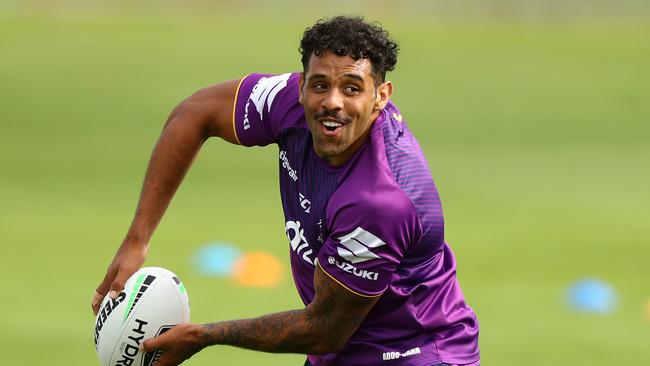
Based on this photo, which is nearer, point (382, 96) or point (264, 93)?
point (382, 96)

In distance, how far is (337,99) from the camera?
20.4 feet

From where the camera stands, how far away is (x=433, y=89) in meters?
30.4

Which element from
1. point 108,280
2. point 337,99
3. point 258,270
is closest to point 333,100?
point 337,99

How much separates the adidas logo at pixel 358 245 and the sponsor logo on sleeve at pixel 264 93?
1140 mm

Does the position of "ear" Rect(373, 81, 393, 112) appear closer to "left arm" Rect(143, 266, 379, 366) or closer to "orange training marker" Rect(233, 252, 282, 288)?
"left arm" Rect(143, 266, 379, 366)

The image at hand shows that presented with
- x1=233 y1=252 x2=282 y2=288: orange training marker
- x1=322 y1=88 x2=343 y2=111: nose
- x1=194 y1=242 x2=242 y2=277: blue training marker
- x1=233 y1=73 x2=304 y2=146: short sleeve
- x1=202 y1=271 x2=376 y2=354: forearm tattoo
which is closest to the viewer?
x1=322 y1=88 x2=343 y2=111: nose

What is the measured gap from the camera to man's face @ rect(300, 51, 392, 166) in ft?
20.5

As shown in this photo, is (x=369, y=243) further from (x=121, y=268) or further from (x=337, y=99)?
(x=121, y=268)

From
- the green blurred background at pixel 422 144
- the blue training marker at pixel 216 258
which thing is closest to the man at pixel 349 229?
the green blurred background at pixel 422 144

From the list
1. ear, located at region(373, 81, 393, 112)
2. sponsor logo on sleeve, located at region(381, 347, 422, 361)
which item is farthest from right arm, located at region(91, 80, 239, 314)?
sponsor logo on sleeve, located at region(381, 347, 422, 361)

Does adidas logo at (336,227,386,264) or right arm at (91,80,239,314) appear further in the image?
right arm at (91,80,239,314)

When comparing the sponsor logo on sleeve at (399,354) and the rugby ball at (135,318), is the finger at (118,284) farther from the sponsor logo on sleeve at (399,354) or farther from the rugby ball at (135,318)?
the sponsor logo on sleeve at (399,354)

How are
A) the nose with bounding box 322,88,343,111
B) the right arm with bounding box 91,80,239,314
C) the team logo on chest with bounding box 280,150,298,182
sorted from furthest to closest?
the right arm with bounding box 91,80,239,314, the team logo on chest with bounding box 280,150,298,182, the nose with bounding box 322,88,343,111

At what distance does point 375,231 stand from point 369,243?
7 cm
